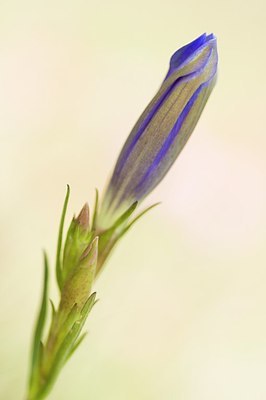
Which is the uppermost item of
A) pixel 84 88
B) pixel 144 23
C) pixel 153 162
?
pixel 144 23

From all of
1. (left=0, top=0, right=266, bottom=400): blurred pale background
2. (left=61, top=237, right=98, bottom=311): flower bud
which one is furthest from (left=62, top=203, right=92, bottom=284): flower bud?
(left=0, top=0, right=266, bottom=400): blurred pale background

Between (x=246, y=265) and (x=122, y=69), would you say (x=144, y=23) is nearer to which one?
(x=122, y=69)

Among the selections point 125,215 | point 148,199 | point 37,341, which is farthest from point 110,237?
point 148,199

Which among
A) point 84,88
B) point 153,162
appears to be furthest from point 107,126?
point 153,162

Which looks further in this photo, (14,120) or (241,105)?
(241,105)

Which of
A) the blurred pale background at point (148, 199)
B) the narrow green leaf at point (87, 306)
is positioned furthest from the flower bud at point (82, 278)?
the blurred pale background at point (148, 199)

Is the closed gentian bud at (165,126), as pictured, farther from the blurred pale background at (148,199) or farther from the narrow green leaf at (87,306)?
the blurred pale background at (148,199)

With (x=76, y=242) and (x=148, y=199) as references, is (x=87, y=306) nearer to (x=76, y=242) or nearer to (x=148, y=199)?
(x=76, y=242)

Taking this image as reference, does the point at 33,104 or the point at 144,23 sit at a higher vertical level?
the point at 144,23
